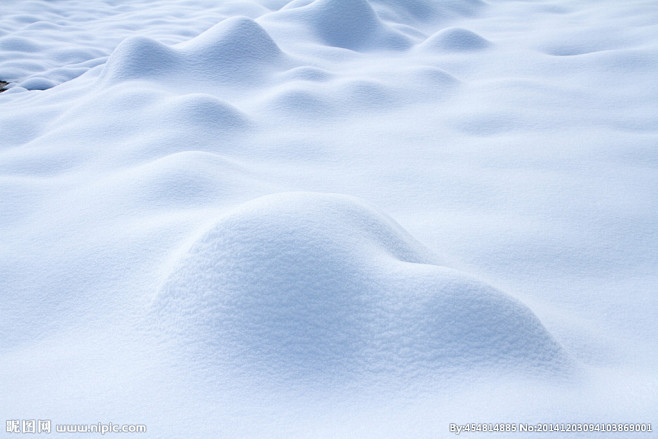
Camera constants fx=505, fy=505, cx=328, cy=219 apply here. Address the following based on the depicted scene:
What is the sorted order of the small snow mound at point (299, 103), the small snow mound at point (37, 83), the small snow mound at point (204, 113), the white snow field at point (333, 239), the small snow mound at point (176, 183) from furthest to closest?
1. the small snow mound at point (37, 83)
2. the small snow mound at point (299, 103)
3. the small snow mound at point (204, 113)
4. the small snow mound at point (176, 183)
5. the white snow field at point (333, 239)

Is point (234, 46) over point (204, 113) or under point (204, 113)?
over

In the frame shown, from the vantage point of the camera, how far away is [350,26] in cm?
494

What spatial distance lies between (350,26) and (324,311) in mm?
4215

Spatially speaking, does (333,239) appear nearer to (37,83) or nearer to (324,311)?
(324,311)

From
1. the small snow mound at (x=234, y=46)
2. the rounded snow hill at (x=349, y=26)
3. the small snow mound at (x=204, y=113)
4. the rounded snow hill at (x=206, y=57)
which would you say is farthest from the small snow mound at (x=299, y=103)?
the rounded snow hill at (x=349, y=26)

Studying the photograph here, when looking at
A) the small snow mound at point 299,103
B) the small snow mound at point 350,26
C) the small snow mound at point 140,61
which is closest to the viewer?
the small snow mound at point 299,103

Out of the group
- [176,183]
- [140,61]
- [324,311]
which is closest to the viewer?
[324,311]

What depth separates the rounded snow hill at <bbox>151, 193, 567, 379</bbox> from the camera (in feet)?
4.11

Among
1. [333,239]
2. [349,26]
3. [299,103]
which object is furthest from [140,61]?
[333,239]

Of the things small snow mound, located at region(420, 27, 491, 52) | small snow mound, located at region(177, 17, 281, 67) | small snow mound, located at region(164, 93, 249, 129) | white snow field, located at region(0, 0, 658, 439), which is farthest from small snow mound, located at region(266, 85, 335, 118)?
small snow mound, located at region(420, 27, 491, 52)

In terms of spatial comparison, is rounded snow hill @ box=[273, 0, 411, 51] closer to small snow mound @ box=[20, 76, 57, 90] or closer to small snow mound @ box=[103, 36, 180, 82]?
small snow mound @ box=[103, 36, 180, 82]

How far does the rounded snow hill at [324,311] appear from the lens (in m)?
1.25

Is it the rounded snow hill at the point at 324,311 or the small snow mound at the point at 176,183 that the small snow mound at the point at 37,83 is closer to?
the small snow mound at the point at 176,183

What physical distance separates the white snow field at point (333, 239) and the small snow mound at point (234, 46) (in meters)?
0.02
